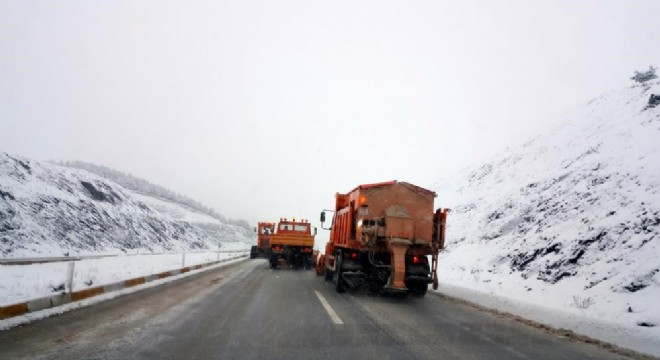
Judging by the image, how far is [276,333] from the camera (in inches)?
239

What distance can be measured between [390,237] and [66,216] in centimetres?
3535

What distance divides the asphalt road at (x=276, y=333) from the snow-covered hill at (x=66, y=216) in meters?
23.9

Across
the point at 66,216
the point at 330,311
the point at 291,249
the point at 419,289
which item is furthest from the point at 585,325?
the point at 66,216

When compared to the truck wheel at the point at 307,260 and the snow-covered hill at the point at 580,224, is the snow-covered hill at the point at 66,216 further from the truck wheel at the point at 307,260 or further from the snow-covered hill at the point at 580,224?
the snow-covered hill at the point at 580,224

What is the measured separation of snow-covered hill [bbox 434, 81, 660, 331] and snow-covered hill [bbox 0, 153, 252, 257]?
91.5ft

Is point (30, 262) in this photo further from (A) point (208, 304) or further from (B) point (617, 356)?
(B) point (617, 356)

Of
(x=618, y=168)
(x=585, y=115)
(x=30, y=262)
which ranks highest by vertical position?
(x=585, y=115)

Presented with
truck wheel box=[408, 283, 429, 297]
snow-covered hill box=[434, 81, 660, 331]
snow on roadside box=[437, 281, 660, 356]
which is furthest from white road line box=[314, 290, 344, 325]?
snow-covered hill box=[434, 81, 660, 331]

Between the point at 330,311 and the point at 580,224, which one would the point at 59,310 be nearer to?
the point at 330,311

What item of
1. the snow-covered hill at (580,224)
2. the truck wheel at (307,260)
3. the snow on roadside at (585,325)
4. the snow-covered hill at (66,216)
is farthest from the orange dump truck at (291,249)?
the snow-covered hill at (66,216)

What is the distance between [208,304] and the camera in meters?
8.78

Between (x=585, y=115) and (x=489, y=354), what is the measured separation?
130 ft

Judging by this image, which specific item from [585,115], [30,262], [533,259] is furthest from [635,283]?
[585,115]

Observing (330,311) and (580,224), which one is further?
(580,224)
